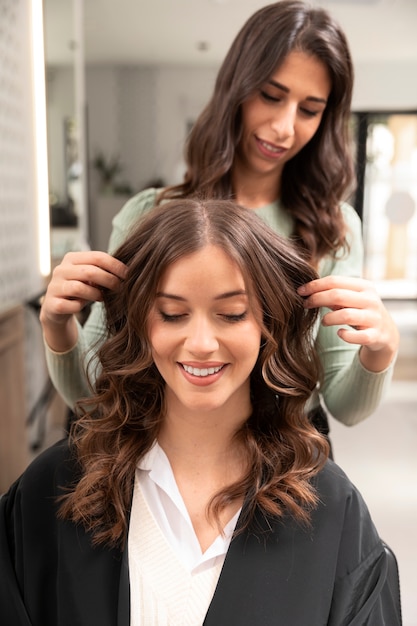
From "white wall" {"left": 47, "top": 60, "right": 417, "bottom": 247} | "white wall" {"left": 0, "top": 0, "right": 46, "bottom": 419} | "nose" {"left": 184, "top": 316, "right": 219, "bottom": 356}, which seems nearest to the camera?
"nose" {"left": 184, "top": 316, "right": 219, "bottom": 356}

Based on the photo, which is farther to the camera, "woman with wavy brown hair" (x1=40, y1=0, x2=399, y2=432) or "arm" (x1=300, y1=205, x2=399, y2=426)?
"woman with wavy brown hair" (x1=40, y1=0, x2=399, y2=432)

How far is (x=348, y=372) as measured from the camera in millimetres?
1093

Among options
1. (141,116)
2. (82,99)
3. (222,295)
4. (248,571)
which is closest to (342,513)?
(248,571)

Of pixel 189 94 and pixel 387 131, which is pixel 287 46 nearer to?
pixel 387 131

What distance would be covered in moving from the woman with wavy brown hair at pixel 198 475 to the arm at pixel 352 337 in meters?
0.07

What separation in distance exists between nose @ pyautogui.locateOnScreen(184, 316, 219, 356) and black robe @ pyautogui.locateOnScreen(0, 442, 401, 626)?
0.92 ft

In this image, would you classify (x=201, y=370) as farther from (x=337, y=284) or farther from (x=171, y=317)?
(x=337, y=284)

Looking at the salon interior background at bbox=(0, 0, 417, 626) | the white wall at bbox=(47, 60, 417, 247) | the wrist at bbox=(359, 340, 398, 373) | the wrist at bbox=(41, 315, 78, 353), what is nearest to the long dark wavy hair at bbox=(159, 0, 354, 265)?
the wrist at bbox=(359, 340, 398, 373)

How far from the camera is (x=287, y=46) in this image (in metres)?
1.10

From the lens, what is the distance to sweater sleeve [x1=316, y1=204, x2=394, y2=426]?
106cm

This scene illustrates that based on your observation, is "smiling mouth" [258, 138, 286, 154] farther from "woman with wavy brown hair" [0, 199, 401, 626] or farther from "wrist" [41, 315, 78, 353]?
"wrist" [41, 315, 78, 353]

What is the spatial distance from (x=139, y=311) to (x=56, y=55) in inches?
109

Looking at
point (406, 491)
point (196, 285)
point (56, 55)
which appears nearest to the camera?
point (196, 285)

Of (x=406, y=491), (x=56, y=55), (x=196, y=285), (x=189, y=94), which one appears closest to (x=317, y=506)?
(x=196, y=285)
